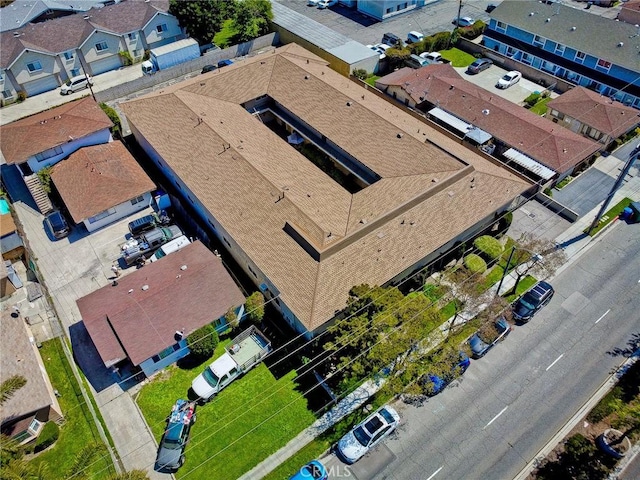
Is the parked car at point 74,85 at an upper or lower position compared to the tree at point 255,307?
upper

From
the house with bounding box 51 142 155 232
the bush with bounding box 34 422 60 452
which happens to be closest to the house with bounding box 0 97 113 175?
the house with bounding box 51 142 155 232

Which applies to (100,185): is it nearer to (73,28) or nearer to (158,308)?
(158,308)

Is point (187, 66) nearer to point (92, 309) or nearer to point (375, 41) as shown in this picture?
point (375, 41)

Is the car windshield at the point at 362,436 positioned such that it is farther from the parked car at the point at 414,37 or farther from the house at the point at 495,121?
the parked car at the point at 414,37

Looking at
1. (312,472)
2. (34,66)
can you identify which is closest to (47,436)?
(312,472)

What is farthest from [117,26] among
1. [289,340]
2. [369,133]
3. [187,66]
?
[289,340]

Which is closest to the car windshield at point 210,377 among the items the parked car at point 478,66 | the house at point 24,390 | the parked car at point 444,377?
the house at point 24,390

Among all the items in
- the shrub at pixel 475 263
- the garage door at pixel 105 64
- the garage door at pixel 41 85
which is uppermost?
the garage door at pixel 105 64
